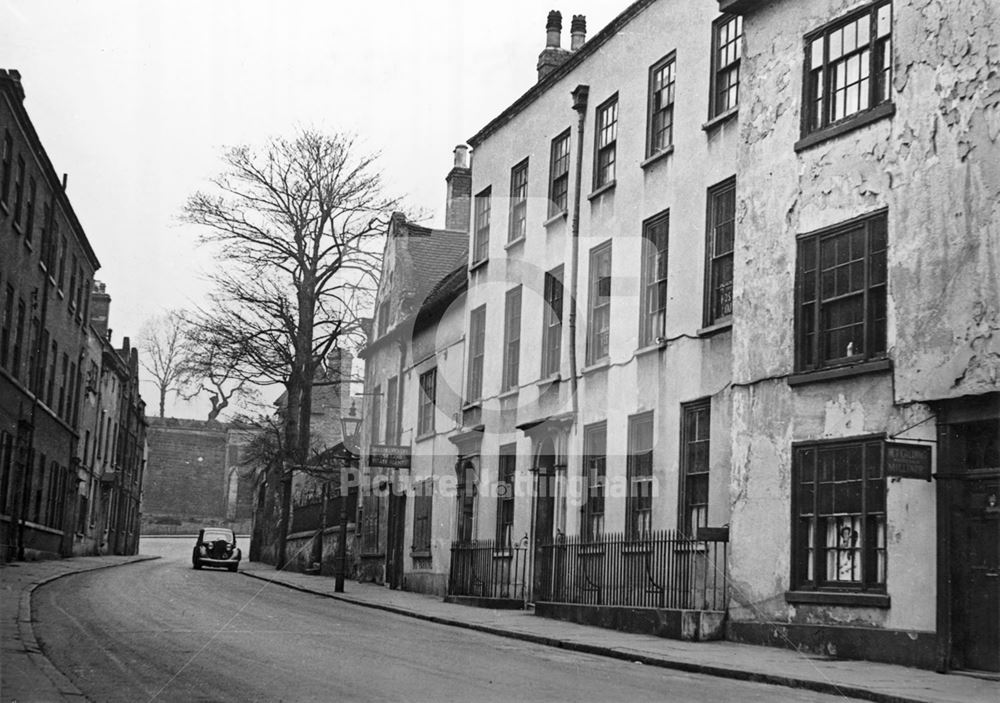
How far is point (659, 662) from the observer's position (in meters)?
14.2

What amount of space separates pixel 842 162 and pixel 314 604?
44.8ft

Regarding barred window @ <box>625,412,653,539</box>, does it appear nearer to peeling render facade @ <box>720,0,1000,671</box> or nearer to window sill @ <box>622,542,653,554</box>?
window sill @ <box>622,542,653,554</box>

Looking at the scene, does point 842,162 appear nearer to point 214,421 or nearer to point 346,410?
point 346,410

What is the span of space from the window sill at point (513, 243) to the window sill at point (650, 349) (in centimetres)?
636

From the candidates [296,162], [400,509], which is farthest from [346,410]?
[400,509]

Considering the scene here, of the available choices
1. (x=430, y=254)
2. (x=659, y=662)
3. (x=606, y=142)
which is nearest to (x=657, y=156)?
(x=606, y=142)

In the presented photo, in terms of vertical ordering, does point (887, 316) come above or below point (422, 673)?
above

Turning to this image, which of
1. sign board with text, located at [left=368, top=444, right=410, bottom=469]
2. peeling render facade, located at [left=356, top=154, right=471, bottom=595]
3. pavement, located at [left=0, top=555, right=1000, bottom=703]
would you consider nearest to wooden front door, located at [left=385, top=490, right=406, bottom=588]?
peeling render facade, located at [left=356, top=154, right=471, bottom=595]

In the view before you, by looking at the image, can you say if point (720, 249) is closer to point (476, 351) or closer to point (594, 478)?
point (594, 478)

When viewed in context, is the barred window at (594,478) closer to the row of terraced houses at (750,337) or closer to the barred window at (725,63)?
the row of terraced houses at (750,337)

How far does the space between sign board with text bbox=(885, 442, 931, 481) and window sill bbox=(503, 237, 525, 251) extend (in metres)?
13.9

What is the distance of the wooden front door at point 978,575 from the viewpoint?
1355cm

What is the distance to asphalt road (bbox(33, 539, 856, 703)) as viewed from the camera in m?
10.2

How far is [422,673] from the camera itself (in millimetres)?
11664
